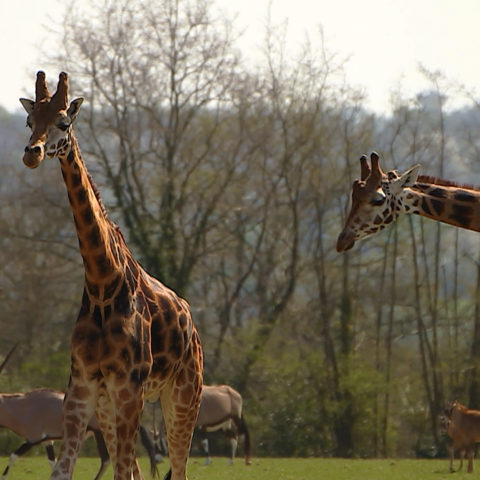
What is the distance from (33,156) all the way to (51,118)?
1.85ft

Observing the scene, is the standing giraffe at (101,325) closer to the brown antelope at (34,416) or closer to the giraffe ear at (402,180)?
the giraffe ear at (402,180)

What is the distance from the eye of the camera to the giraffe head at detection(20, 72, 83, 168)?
25.9 ft

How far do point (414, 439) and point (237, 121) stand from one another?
1158cm

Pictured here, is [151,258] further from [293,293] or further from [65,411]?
[65,411]

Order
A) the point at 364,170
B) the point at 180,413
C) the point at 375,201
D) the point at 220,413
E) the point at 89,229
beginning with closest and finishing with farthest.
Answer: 1. the point at 89,229
2. the point at 180,413
3. the point at 375,201
4. the point at 364,170
5. the point at 220,413

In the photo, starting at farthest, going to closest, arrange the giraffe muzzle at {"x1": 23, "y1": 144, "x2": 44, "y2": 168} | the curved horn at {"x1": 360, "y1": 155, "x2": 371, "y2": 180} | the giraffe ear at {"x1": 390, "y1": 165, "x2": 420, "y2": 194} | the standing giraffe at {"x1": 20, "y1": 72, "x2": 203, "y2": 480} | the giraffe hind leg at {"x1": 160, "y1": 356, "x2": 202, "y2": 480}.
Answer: the curved horn at {"x1": 360, "y1": 155, "x2": 371, "y2": 180} → the giraffe ear at {"x1": 390, "y1": 165, "x2": 420, "y2": 194} → the giraffe hind leg at {"x1": 160, "y1": 356, "x2": 202, "y2": 480} → the standing giraffe at {"x1": 20, "y1": 72, "x2": 203, "y2": 480} → the giraffe muzzle at {"x1": 23, "y1": 144, "x2": 44, "y2": 168}

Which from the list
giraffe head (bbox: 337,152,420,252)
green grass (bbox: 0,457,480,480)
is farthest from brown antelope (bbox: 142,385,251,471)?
giraffe head (bbox: 337,152,420,252)

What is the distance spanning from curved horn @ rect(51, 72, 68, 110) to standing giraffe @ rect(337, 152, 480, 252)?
2.84 m

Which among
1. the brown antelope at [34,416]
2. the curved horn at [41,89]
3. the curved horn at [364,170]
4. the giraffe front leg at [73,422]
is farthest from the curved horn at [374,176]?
the brown antelope at [34,416]

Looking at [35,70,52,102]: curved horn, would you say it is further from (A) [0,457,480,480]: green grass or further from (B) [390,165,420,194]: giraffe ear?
(A) [0,457,480,480]: green grass

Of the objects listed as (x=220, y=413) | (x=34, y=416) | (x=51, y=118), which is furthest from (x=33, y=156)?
(x=220, y=413)

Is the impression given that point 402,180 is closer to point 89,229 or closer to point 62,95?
point 89,229

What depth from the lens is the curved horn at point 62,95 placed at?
317 inches

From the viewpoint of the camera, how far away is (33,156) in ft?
24.6
